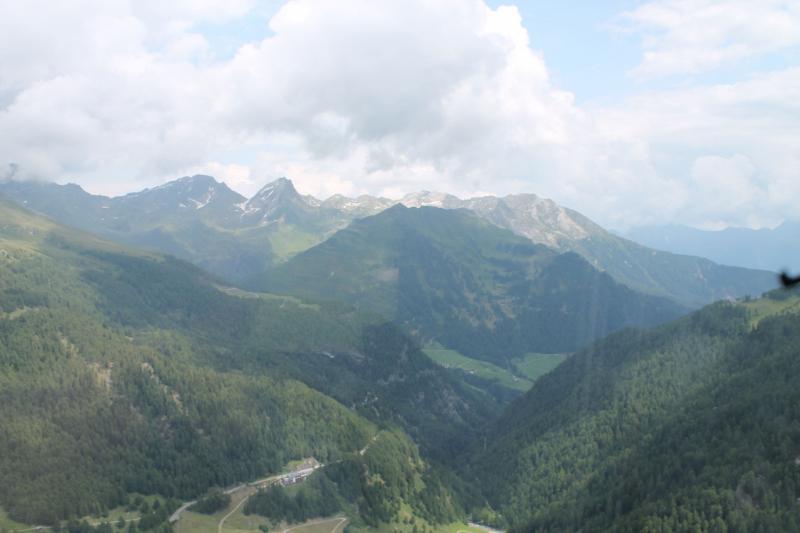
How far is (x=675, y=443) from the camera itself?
127m

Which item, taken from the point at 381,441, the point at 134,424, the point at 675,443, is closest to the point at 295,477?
the point at 134,424

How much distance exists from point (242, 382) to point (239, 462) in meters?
42.0

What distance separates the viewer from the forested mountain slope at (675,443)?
98.6 metres

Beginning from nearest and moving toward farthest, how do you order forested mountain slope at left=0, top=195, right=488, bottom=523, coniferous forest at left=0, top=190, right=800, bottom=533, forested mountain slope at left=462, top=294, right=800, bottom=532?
1. forested mountain slope at left=462, top=294, right=800, bottom=532
2. coniferous forest at left=0, top=190, right=800, bottom=533
3. forested mountain slope at left=0, top=195, right=488, bottom=523

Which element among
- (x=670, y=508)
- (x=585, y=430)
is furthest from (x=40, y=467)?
(x=585, y=430)

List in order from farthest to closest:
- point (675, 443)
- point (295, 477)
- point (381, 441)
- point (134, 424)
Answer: point (381, 441), point (295, 477), point (134, 424), point (675, 443)

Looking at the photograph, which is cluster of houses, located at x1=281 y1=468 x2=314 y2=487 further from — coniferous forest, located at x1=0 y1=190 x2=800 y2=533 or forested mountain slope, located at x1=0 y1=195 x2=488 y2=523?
forested mountain slope, located at x1=0 y1=195 x2=488 y2=523

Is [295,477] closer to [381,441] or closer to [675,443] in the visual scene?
[381,441]

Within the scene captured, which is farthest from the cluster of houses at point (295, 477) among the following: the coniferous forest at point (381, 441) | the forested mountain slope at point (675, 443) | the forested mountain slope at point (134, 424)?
the forested mountain slope at point (675, 443)

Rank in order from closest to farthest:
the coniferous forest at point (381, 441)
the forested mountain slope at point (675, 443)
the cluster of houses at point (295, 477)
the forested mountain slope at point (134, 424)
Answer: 1. the forested mountain slope at point (675, 443)
2. the coniferous forest at point (381, 441)
3. the forested mountain slope at point (134, 424)
4. the cluster of houses at point (295, 477)

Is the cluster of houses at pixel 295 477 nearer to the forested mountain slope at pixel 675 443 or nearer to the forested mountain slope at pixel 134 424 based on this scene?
the forested mountain slope at pixel 134 424

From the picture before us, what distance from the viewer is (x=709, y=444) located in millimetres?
118812

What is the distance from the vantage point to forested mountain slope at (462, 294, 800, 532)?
9856 cm

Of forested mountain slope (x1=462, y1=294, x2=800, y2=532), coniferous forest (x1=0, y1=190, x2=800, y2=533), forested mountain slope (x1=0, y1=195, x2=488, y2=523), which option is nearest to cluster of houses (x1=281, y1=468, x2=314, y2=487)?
coniferous forest (x1=0, y1=190, x2=800, y2=533)
